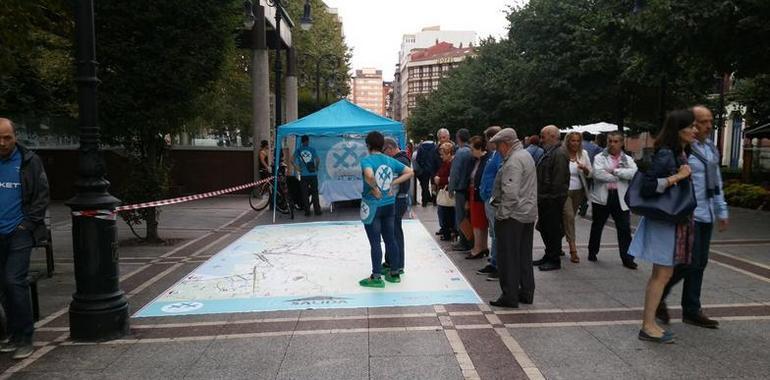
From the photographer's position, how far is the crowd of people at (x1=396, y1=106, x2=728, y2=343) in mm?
4641

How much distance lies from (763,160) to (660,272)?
60.5ft

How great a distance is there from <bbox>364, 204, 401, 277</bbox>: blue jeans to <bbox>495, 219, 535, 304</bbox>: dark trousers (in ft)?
4.15

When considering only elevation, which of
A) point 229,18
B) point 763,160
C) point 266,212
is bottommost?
point 266,212

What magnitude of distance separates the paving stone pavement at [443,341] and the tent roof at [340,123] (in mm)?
6353

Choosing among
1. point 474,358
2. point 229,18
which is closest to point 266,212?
point 229,18

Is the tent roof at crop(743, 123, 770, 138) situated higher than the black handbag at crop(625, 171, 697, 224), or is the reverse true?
the tent roof at crop(743, 123, 770, 138)

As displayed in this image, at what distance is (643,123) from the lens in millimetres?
27875

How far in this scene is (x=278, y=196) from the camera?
14.2 meters

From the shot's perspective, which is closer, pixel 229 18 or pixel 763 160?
pixel 229 18

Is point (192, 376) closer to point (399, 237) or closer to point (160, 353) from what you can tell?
point (160, 353)

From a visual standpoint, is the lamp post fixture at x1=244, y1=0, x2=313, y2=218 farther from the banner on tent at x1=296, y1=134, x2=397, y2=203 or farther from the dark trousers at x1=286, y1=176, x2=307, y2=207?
the banner on tent at x1=296, y1=134, x2=397, y2=203

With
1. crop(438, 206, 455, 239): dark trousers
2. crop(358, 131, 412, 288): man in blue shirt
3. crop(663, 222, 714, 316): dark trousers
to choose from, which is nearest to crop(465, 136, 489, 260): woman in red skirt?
crop(438, 206, 455, 239): dark trousers

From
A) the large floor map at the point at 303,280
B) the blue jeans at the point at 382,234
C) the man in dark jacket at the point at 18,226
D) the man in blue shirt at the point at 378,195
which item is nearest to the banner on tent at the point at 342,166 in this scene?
the large floor map at the point at 303,280

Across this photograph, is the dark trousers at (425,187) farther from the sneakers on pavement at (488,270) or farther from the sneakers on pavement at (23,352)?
the sneakers on pavement at (23,352)
